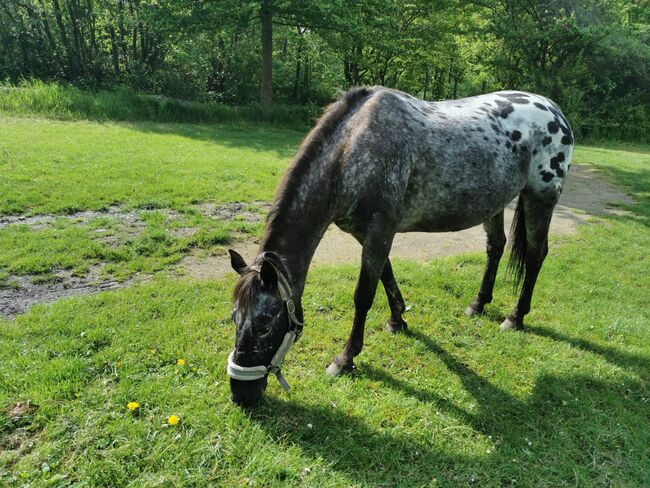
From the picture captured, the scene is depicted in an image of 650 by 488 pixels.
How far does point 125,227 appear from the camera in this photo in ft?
19.7

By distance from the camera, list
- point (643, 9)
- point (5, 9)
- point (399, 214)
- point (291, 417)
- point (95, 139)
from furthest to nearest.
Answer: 1. point (643, 9)
2. point (5, 9)
3. point (95, 139)
4. point (399, 214)
5. point (291, 417)

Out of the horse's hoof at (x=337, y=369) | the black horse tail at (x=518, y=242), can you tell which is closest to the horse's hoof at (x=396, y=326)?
the horse's hoof at (x=337, y=369)

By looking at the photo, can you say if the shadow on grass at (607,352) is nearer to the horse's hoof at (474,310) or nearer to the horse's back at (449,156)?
the horse's hoof at (474,310)

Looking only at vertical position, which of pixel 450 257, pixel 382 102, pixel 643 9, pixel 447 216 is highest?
pixel 643 9

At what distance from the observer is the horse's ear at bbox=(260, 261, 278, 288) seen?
2.40m

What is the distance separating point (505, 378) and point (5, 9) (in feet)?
83.1

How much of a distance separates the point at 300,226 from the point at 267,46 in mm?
16198

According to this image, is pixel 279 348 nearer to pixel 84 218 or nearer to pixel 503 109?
pixel 503 109

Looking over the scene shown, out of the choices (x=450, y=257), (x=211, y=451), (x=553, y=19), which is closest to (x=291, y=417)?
(x=211, y=451)

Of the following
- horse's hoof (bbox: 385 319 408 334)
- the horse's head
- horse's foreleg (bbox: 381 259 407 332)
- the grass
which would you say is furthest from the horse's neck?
the grass

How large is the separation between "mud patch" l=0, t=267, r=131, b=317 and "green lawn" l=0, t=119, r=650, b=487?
26cm

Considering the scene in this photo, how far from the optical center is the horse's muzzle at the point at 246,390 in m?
2.67

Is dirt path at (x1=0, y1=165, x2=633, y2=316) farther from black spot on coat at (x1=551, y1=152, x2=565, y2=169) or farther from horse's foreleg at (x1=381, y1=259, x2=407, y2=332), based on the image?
black spot on coat at (x1=551, y1=152, x2=565, y2=169)

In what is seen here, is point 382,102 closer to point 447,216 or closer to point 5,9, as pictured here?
point 447,216
